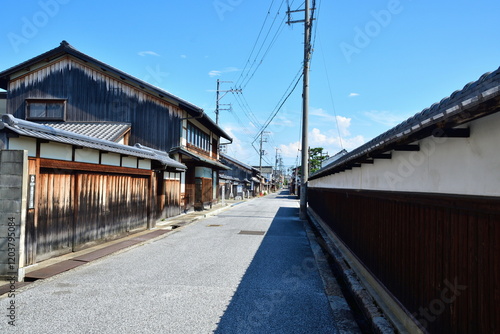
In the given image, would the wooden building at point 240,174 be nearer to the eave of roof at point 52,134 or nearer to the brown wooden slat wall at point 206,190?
the brown wooden slat wall at point 206,190

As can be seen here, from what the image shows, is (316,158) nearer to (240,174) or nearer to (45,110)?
(240,174)

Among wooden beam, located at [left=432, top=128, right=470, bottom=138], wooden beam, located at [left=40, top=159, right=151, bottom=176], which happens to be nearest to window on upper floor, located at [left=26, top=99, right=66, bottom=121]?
wooden beam, located at [left=40, top=159, right=151, bottom=176]

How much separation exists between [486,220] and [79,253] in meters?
→ 9.10

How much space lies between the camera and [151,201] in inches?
508

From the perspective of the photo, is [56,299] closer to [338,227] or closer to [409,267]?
[409,267]

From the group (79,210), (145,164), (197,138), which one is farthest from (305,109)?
(79,210)

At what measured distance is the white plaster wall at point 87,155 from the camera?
862 centimetres

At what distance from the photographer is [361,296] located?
5398 millimetres

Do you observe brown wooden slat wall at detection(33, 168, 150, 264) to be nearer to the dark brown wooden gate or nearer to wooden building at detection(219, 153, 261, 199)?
the dark brown wooden gate

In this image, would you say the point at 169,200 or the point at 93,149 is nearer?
the point at 93,149

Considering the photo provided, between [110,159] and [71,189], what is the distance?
2022 mm

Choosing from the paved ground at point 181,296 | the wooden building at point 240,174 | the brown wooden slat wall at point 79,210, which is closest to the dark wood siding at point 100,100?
the brown wooden slat wall at point 79,210

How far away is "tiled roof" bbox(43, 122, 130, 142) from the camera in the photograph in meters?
15.2

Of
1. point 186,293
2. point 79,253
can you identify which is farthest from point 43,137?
point 186,293
